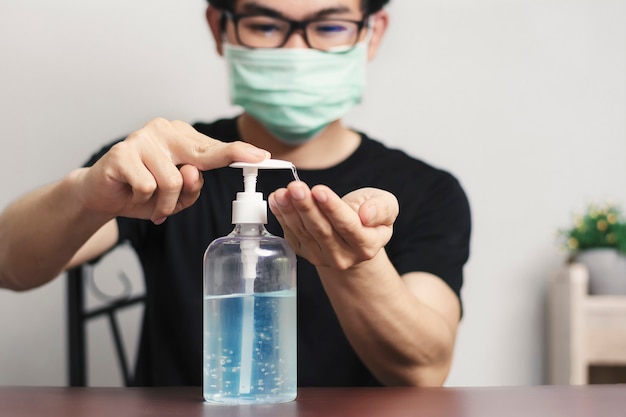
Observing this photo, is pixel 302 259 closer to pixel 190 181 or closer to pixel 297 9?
pixel 297 9

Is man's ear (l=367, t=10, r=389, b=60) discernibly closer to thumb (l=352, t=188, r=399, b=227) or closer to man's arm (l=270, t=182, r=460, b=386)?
man's arm (l=270, t=182, r=460, b=386)

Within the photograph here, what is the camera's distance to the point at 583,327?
6.63ft

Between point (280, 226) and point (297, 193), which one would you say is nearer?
point (297, 193)

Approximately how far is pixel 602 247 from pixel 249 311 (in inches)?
61.6

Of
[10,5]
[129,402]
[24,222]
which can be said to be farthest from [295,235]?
[10,5]

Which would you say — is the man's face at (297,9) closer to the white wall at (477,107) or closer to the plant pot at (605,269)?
the white wall at (477,107)

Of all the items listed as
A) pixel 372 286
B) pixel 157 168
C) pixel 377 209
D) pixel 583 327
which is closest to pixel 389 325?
pixel 372 286

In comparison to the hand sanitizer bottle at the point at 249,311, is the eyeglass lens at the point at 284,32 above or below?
above

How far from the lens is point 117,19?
6.47ft

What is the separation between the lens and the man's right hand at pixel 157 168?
2.58 ft

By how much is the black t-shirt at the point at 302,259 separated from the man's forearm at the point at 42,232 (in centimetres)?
20

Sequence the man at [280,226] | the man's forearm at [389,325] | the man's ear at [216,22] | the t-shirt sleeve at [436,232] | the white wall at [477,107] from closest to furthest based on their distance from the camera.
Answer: the man's forearm at [389,325], the man at [280,226], the t-shirt sleeve at [436,232], the man's ear at [216,22], the white wall at [477,107]

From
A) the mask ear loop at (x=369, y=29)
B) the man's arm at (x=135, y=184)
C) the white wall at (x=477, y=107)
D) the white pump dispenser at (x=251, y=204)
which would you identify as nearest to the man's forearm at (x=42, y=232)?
the man's arm at (x=135, y=184)

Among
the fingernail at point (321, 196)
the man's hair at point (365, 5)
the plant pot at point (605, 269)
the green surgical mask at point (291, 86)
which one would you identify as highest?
the man's hair at point (365, 5)
